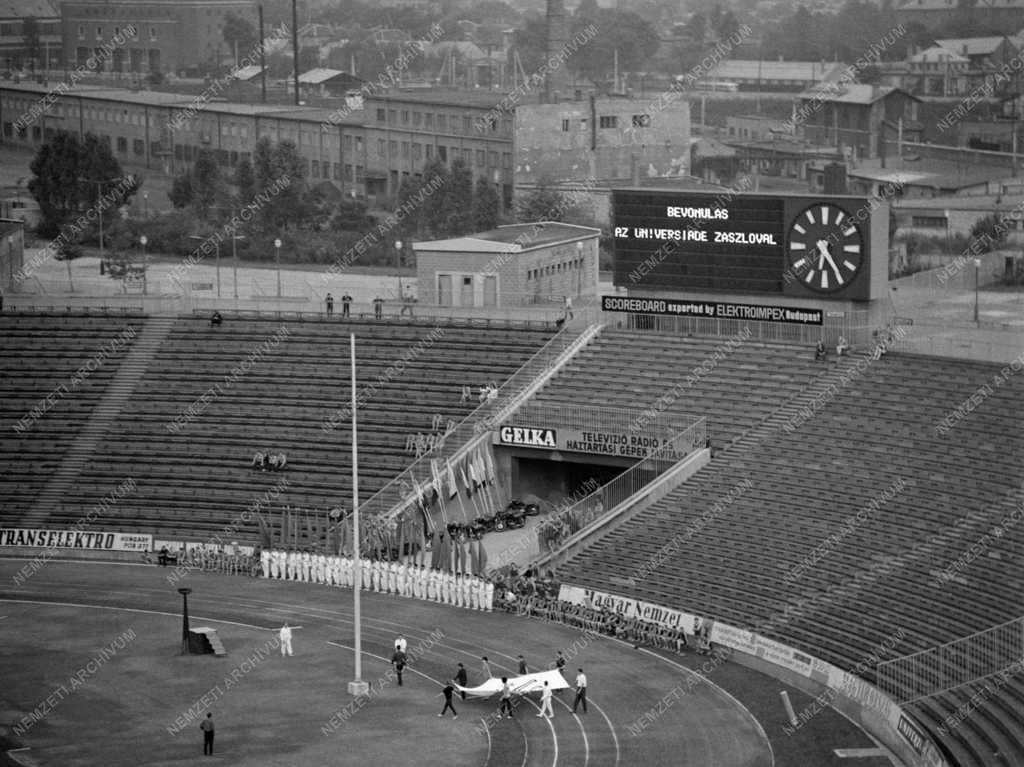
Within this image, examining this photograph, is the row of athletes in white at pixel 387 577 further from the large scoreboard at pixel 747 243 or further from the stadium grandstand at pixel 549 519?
the large scoreboard at pixel 747 243

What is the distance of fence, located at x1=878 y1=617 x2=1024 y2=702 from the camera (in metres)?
52.5

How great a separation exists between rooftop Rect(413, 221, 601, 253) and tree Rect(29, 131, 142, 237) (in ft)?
139

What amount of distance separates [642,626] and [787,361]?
17.2 m

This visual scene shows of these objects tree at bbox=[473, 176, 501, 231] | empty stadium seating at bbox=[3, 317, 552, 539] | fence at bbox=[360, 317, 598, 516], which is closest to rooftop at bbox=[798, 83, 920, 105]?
tree at bbox=[473, 176, 501, 231]

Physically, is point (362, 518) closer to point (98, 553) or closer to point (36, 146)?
point (98, 553)

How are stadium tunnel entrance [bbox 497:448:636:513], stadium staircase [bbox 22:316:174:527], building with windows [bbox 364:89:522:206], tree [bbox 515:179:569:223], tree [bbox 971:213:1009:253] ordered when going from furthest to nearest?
building with windows [bbox 364:89:522:206]
tree [bbox 515:179:569:223]
tree [bbox 971:213:1009:253]
stadium tunnel entrance [bbox 497:448:636:513]
stadium staircase [bbox 22:316:174:527]

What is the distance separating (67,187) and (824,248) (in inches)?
2661

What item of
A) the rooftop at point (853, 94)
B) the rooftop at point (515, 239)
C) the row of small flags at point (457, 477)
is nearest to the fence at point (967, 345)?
the row of small flags at point (457, 477)

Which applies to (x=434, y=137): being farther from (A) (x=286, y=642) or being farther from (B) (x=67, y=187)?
(A) (x=286, y=642)

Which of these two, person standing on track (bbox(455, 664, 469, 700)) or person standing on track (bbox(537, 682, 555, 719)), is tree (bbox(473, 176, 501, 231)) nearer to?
person standing on track (bbox(455, 664, 469, 700))

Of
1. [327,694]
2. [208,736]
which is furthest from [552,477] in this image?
[208,736]

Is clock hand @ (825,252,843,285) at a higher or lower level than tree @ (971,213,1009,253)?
higher

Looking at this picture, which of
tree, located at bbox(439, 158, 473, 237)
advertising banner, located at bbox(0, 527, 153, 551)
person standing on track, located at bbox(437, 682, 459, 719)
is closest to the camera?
person standing on track, located at bbox(437, 682, 459, 719)

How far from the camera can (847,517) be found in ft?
209
